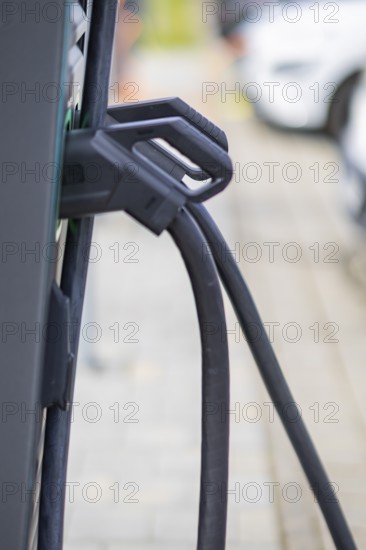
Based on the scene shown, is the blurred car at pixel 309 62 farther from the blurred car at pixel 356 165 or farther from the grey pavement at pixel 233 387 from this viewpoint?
the blurred car at pixel 356 165

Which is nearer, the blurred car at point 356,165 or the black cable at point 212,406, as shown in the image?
the black cable at point 212,406

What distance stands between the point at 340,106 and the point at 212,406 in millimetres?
8582

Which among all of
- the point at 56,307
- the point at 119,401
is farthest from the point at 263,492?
the point at 56,307


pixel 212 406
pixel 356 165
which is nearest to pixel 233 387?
pixel 356 165

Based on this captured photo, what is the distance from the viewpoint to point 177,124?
162 centimetres

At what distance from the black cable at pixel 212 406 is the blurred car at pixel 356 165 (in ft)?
14.1

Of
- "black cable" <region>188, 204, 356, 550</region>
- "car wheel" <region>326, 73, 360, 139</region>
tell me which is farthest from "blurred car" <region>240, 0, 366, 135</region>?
"black cable" <region>188, 204, 356, 550</region>

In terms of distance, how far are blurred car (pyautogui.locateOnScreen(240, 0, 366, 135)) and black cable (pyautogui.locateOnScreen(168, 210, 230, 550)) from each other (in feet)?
27.3

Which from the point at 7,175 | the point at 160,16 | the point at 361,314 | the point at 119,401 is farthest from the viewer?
the point at 160,16

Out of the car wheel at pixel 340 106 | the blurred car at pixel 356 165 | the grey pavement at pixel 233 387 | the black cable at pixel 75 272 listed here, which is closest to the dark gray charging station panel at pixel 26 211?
the black cable at pixel 75 272

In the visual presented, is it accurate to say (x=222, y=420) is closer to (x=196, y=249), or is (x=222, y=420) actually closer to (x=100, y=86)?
(x=196, y=249)

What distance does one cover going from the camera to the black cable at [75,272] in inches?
66.7

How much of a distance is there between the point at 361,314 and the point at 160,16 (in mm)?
19651

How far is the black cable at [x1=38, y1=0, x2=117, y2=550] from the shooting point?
1695 mm
